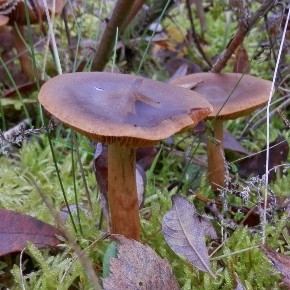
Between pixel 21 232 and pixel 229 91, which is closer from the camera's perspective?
pixel 21 232

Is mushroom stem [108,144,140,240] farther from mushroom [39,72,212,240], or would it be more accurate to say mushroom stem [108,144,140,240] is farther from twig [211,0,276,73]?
twig [211,0,276,73]

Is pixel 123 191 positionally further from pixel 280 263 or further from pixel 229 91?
pixel 229 91

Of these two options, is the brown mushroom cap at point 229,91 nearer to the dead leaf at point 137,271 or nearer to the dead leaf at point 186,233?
the dead leaf at point 186,233

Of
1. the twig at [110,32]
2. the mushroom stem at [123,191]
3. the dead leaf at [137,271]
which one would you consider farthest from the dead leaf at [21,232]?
the twig at [110,32]

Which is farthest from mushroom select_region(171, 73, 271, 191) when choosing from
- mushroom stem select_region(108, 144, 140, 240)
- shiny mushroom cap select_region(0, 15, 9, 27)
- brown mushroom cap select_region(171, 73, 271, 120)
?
shiny mushroom cap select_region(0, 15, 9, 27)

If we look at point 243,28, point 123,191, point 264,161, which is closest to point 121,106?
point 123,191

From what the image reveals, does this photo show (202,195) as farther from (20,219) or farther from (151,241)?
(20,219)
